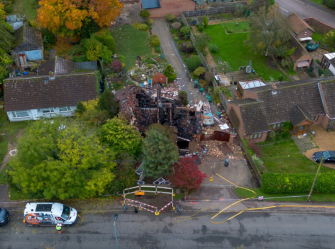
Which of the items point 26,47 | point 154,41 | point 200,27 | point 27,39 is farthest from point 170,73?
point 27,39

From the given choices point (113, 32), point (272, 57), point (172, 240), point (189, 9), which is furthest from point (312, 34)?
point (172, 240)

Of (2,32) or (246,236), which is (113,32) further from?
(246,236)

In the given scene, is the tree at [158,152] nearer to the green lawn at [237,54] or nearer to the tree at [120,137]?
the tree at [120,137]

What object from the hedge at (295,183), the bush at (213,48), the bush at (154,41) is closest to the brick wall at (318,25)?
the bush at (213,48)

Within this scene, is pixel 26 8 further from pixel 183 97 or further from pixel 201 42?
pixel 183 97

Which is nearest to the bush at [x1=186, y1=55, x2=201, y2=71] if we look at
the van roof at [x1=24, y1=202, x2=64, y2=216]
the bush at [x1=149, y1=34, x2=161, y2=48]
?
the bush at [x1=149, y1=34, x2=161, y2=48]
